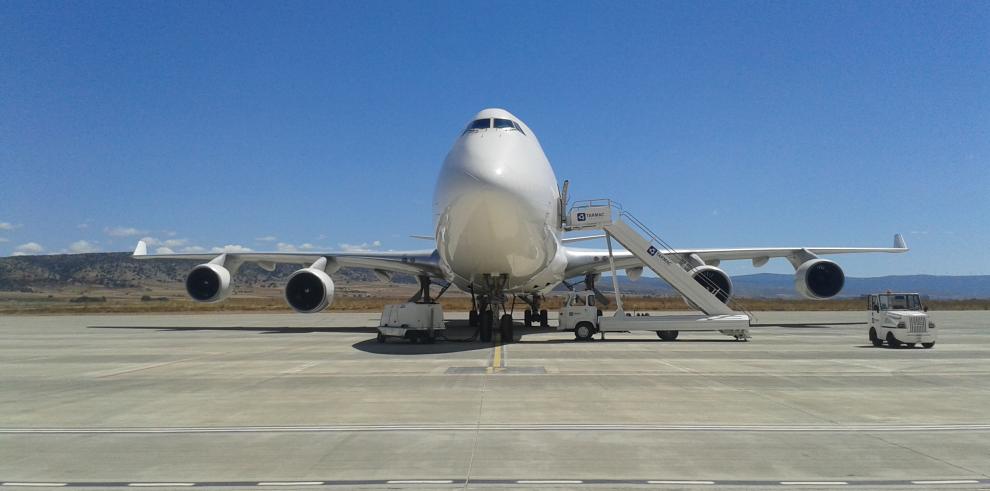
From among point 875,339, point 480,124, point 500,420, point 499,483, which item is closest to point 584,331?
point 480,124

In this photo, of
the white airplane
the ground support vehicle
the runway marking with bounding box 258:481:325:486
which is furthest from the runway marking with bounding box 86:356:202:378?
the runway marking with bounding box 258:481:325:486

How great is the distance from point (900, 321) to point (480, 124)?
37.9 ft

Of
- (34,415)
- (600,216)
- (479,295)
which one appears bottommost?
(34,415)

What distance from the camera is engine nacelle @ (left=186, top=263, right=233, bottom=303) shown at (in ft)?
75.9

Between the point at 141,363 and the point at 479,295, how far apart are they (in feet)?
29.9

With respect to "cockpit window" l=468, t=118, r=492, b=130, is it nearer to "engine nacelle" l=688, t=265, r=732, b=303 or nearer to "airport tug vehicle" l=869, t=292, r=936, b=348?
"engine nacelle" l=688, t=265, r=732, b=303

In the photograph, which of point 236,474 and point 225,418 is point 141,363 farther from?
point 236,474

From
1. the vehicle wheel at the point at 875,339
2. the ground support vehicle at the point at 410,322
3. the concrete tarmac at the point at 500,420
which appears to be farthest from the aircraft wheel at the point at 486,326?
the vehicle wheel at the point at 875,339

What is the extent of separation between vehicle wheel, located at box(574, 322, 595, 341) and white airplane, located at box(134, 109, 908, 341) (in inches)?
71.3

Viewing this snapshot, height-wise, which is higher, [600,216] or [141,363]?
[600,216]

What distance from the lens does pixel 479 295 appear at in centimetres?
1989

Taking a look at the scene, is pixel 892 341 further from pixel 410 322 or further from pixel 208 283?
pixel 208 283

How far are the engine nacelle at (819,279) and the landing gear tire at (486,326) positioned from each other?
1214 cm

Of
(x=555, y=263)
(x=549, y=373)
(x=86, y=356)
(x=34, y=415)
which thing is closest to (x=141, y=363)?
(x=86, y=356)
